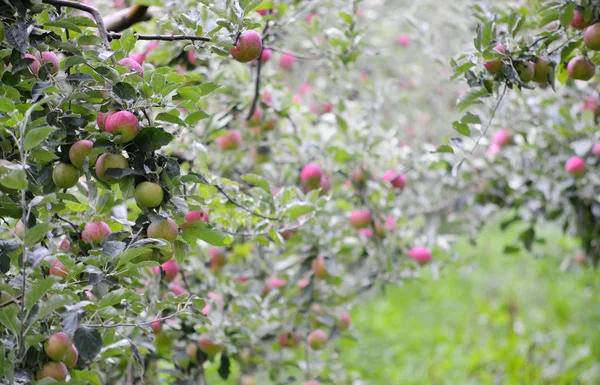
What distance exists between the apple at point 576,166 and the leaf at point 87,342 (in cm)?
162

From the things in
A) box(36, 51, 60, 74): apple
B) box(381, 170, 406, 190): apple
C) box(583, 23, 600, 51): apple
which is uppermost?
box(583, 23, 600, 51): apple

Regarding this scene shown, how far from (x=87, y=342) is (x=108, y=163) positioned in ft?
0.79

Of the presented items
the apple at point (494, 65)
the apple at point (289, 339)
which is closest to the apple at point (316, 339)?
the apple at point (289, 339)

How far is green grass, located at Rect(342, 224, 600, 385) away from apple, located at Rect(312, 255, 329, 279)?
64cm

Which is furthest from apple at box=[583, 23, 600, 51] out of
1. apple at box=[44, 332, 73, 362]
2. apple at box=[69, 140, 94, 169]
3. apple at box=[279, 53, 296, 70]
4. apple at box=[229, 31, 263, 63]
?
apple at box=[279, 53, 296, 70]

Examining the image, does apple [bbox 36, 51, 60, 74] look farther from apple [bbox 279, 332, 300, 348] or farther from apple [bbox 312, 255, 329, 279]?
apple [bbox 279, 332, 300, 348]

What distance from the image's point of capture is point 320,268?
1.81m

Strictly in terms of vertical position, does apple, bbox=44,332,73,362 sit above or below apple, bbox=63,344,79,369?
above

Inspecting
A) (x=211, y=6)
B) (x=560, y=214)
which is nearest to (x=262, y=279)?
(x=560, y=214)

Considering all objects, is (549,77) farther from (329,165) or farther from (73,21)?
(329,165)

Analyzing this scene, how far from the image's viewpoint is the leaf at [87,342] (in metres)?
0.88

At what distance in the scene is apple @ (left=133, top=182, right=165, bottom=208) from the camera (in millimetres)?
906

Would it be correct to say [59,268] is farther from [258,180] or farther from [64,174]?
[258,180]

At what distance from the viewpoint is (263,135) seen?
2.09 meters
